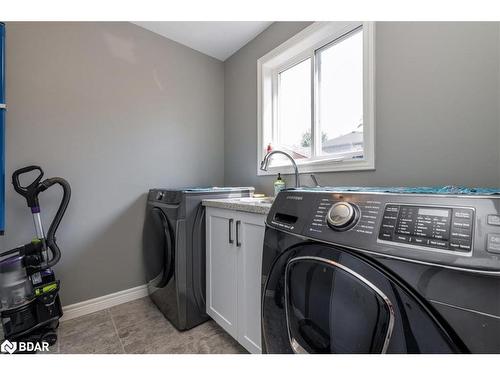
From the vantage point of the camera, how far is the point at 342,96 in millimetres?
1582

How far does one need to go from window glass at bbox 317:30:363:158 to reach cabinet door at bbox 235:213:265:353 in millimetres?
869

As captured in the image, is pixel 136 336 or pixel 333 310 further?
pixel 136 336

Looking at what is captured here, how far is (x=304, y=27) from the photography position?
1.64m

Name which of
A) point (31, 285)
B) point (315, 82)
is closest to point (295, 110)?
point (315, 82)

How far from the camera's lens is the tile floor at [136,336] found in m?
1.30

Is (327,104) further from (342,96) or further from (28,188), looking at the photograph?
(28,188)

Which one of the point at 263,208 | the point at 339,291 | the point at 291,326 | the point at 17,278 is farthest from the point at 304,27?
the point at 17,278

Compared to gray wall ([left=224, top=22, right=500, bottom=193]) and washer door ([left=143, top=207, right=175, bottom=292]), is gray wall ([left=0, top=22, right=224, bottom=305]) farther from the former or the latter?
gray wall ([left=224, top=22, right=500, bottom=193])

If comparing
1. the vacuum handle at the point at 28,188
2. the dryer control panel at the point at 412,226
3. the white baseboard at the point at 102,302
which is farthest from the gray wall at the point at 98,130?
the dryer control panel at the point at 412,226

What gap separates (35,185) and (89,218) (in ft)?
1.43

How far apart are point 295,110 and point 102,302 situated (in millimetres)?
2346

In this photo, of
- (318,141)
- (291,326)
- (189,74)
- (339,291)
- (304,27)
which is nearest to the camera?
(339,291)

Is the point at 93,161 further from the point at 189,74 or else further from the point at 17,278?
the point at 189,74

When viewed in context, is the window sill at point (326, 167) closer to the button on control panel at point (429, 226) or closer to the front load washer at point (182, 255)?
the front load washer at point (182, 255)
